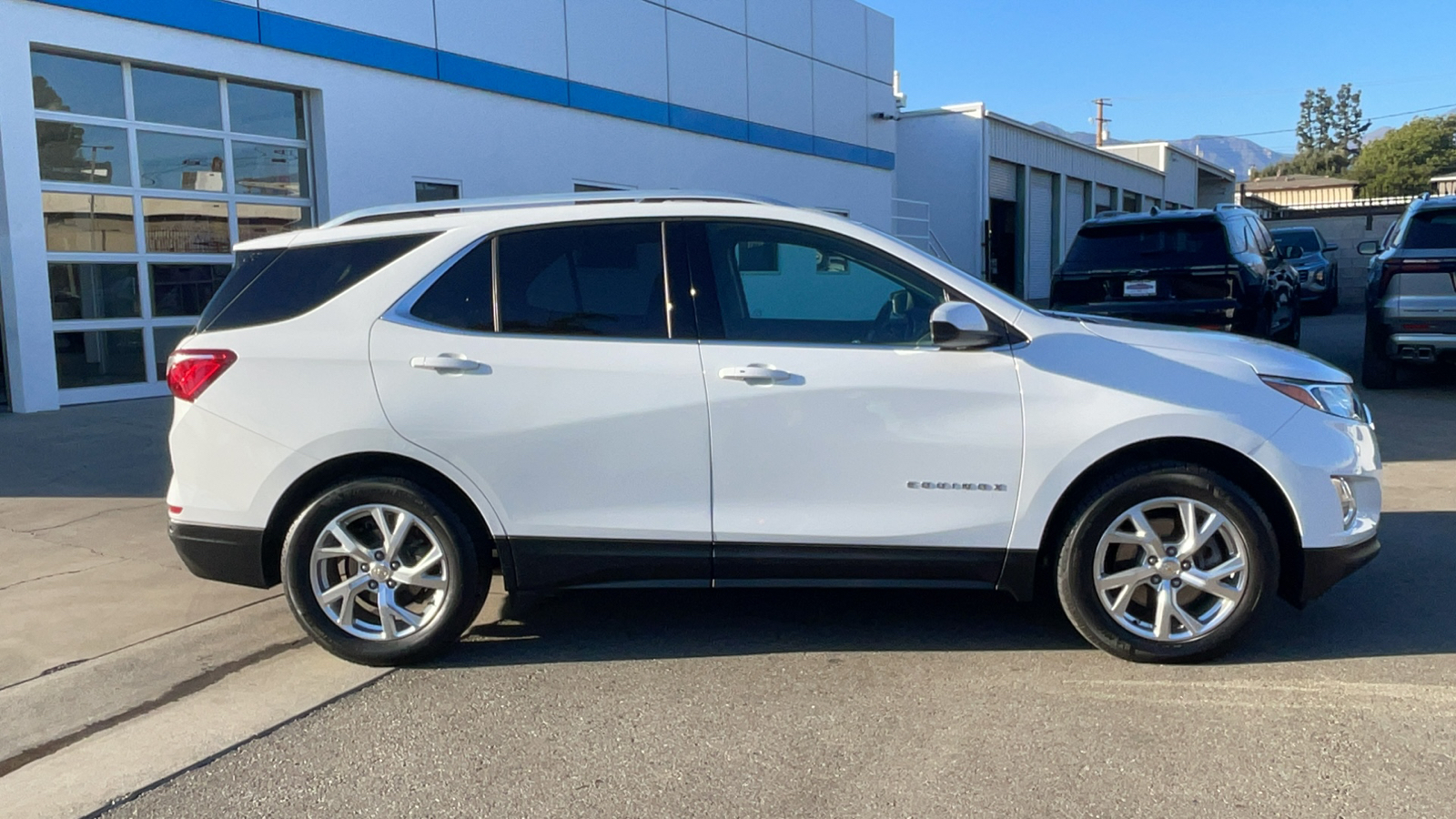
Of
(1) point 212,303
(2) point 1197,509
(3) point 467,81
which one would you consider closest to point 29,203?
(3) point 467,81

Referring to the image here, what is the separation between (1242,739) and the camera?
139 inches

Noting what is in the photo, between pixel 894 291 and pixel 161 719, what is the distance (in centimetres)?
309

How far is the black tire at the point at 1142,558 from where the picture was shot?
4031 mm

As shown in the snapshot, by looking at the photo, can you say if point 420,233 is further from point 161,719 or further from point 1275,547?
point 1275,547

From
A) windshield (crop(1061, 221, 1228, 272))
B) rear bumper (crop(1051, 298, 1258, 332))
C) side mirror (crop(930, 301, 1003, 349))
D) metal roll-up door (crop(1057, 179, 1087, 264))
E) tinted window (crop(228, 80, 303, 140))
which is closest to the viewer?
side mirror (crop(930, 301, 1003, 349))

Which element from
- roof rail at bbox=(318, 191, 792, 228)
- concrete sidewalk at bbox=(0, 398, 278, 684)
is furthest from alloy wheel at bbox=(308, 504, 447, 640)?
roof rail at bbox=(318, 191, 792, 228)

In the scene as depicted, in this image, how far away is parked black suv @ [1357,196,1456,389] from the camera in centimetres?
1004

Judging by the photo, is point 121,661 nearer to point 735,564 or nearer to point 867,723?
point 735,564

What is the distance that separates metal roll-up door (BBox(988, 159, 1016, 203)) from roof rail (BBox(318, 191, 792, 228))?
83.7 feet

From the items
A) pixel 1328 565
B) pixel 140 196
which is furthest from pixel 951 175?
pixel 1328 565

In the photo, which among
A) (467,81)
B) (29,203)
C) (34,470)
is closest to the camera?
(34,470)

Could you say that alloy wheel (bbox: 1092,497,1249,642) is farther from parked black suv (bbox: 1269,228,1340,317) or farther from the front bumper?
parked black suv (bbox: 1269,228,1340,317)

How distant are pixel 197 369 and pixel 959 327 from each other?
9.56 ft

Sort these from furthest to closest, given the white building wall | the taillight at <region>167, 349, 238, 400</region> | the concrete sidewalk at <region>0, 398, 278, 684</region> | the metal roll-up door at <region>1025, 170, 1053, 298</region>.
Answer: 1. the metal roll-up door at <region>1025, 170, 1053, 298</region>
2. the white building wall
3. the concrete sidewalk at <region>0, 398, 278, 684</region>
4. the taillight at <region>167, 349, 238, 400</region>
